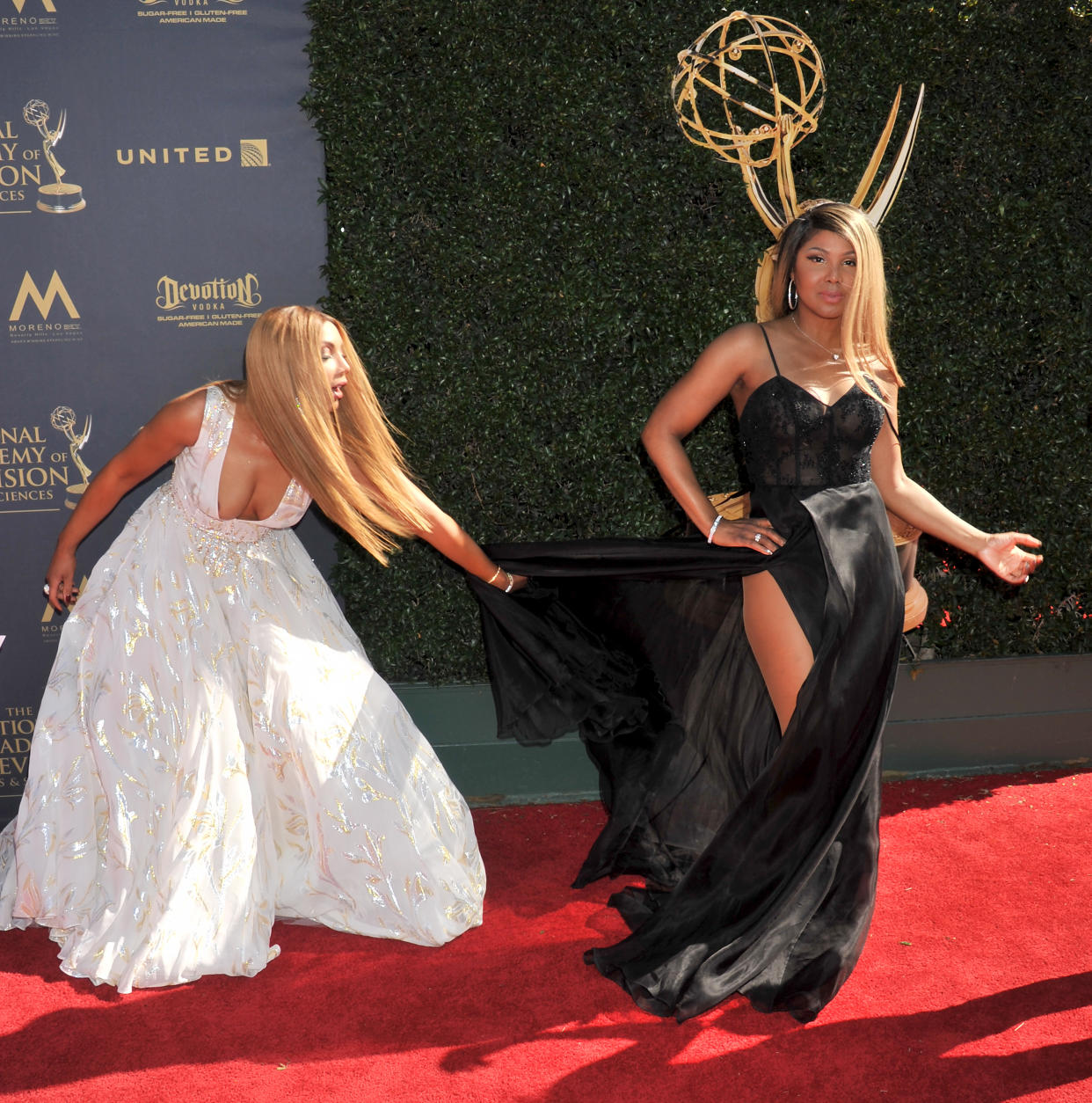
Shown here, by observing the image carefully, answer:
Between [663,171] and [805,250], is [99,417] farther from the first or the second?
[805,250]

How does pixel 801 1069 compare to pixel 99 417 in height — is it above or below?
below

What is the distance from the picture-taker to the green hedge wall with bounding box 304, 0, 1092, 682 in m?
3.92

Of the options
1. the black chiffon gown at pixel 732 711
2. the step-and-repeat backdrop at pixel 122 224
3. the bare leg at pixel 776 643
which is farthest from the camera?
the step-and-repeat backdrop at pixel 122 224

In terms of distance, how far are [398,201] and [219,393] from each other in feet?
4.31

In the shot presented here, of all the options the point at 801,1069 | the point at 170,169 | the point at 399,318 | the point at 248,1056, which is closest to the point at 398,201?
the point at 399,318

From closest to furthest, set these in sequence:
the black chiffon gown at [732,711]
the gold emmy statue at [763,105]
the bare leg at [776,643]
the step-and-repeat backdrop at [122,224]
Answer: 1. the black chiffon gown at [732,711]
2. the bare leg at [776,643]
3. the step-and-repeat backdrop at [122,224]
4. the gold emmy statue at [763,105]

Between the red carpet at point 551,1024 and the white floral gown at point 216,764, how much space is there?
0.17m

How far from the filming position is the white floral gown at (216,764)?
119 inches

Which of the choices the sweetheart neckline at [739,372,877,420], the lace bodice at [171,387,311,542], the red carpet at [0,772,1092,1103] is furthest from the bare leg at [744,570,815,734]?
the lace bodice at [171,387,311,542]

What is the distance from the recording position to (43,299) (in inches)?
155

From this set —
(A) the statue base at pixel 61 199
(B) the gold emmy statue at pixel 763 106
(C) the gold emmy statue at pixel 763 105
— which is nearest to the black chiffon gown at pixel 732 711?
(C) the gold emmy statue at pixel 763 105

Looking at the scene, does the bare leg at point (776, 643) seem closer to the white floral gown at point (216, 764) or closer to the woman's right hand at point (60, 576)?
the white floral gown at point (216, 764)

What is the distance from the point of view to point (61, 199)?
389 cm

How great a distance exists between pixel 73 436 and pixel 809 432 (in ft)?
Answer: 9.20
